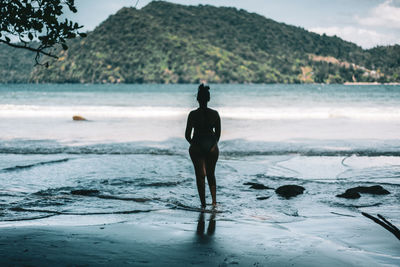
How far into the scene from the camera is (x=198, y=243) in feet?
16.1

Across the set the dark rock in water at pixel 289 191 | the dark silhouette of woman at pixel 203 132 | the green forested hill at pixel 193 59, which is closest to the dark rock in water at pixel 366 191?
the dark rock in water at pixel 289 191

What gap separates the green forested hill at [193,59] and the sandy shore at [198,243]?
15206 centimetres

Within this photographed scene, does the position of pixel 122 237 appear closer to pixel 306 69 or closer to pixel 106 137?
pixel 106 137

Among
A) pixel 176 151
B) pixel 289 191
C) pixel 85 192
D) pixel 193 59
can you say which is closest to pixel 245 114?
pixel 176 151

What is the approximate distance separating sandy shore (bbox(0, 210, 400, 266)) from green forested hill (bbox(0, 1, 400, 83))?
499 feet

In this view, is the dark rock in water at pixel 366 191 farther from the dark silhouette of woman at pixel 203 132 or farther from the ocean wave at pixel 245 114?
the ocean wave at pixel 245 114

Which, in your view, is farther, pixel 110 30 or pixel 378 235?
pixel 110 30

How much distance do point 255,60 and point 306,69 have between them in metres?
20.7

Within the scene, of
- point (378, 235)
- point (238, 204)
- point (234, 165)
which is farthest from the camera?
point (234, 165)

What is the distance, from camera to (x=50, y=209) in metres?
6.86

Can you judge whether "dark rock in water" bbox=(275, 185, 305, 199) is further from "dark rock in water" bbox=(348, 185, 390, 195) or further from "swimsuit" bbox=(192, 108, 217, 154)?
"swimsuit" bbox=(192, 108, 217, 154)

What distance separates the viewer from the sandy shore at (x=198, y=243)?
427cm

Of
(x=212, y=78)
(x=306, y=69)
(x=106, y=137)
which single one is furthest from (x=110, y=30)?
(x=106, y=137)

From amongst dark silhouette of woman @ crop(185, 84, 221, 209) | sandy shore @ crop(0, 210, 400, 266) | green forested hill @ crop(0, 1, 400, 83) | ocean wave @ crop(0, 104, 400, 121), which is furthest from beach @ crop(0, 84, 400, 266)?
green forested hill @ crop(0, 1, 400, 83)
